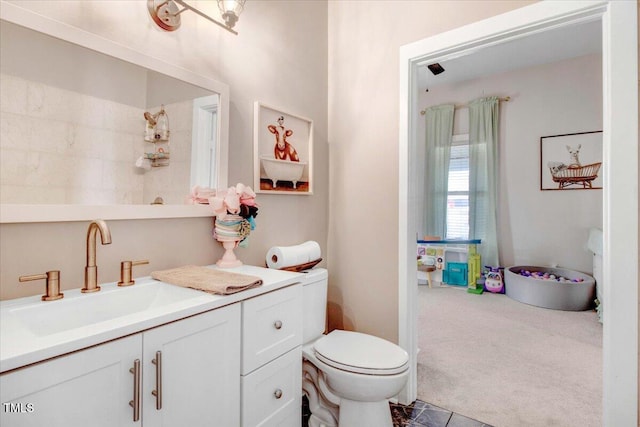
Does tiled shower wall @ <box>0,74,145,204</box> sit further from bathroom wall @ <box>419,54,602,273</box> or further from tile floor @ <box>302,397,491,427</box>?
bathroom wall @ <box>419,54,602,273</box>

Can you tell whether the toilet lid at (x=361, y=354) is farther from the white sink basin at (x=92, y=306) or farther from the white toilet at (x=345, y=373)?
the white sink basin at (x=92, y=306)

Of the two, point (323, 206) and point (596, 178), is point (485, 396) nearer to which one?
point (323, 206)

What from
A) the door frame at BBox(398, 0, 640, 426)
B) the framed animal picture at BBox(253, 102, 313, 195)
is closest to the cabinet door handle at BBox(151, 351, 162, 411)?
the framed animal picture at BBox(253, 102, 313, 195)

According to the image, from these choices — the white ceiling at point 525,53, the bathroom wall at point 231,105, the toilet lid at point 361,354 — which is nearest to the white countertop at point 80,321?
the bathroom wall at point 231,105

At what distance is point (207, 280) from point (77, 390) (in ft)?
1.64

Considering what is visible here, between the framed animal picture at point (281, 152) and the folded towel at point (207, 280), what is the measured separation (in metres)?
0.61

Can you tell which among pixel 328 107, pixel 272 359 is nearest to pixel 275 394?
pixel 272 359

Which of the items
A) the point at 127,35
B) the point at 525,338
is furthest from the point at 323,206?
the point at 525,338

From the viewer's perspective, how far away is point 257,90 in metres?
1.79

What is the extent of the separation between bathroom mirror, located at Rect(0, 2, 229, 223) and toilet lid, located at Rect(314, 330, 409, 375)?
93cm

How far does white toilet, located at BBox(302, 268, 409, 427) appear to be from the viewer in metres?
1.43

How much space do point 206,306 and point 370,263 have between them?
1289mm

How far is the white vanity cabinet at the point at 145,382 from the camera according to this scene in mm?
671

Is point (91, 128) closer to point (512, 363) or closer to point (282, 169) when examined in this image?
point (282, 169)
